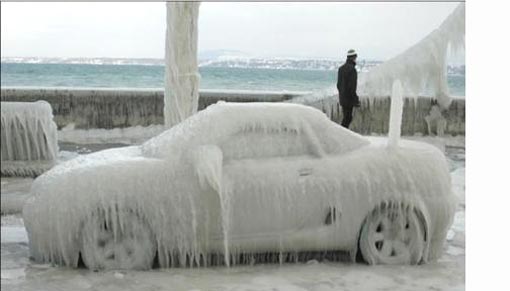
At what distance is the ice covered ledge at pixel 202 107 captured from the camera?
317 centimetres

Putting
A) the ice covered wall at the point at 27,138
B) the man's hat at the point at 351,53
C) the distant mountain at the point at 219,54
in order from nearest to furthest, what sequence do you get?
the ice covered wall at the point at 27,138 → the distant mountain at the point at 219,54 → the man's hat at the point at 351,53

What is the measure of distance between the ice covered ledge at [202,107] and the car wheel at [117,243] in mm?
481

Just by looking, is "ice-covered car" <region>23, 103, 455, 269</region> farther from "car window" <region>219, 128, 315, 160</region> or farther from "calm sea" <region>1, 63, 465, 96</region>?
"calm sea" <region>1, 63, 465, 96</region>

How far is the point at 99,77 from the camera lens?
3.09 meters

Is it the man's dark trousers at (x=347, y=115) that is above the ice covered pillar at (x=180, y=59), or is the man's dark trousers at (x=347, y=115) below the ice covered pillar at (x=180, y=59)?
below

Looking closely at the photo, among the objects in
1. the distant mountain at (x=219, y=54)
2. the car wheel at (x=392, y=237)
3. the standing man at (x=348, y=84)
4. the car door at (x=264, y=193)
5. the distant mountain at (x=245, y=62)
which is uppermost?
the distant mountain at (x=219, y=54)

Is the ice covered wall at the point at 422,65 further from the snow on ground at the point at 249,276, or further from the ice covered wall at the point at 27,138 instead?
the ice covered wall at the point at 27,138

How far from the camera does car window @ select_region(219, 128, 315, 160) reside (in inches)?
131

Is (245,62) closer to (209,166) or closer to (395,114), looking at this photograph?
(209,166)

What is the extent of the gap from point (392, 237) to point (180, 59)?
4.47 ft

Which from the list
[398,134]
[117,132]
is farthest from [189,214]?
[398,134]

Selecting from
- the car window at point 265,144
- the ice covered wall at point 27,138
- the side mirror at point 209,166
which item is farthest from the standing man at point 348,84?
the ice covered wall at point 27,138
